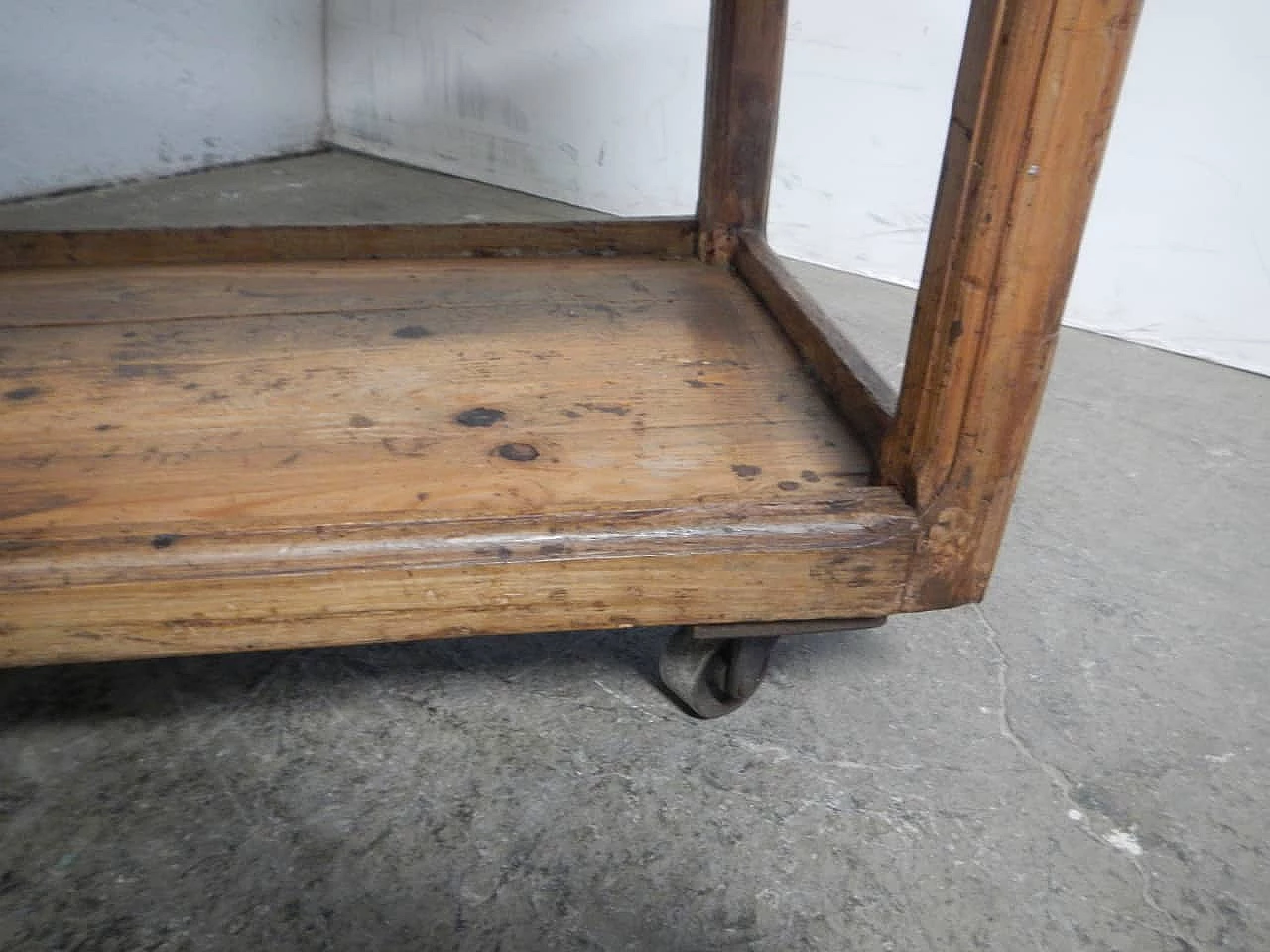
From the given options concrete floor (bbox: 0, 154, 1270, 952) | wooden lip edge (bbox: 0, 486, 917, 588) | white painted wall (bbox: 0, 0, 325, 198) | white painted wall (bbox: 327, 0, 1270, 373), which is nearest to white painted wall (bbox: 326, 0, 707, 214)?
white painted wall (bbox: 327, 0, 1270, 373)

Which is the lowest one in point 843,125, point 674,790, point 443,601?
point 674,790

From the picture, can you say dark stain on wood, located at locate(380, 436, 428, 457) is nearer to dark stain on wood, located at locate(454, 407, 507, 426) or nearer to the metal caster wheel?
dark stain on wood, located at locate(454, 407, 507, 426)

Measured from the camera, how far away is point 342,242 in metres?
1.32

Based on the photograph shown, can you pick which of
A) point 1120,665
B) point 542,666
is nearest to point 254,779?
point 542,666

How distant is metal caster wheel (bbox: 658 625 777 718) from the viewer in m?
0.90

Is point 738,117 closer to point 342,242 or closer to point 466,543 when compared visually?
point 342,242

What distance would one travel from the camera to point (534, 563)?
2.34 feet

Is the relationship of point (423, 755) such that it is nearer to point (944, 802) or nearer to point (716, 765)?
point (716, 765)

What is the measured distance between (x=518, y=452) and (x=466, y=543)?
0.50 feet

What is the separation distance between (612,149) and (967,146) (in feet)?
6.77

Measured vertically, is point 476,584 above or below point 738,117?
below

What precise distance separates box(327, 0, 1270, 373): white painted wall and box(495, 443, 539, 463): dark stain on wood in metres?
1.52

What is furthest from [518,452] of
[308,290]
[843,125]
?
[843,125]

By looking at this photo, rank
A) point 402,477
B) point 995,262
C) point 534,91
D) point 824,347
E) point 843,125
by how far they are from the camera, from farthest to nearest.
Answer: point 534,91 → point 843,125 → point 824,347 → point 402,477 → point 995,262
